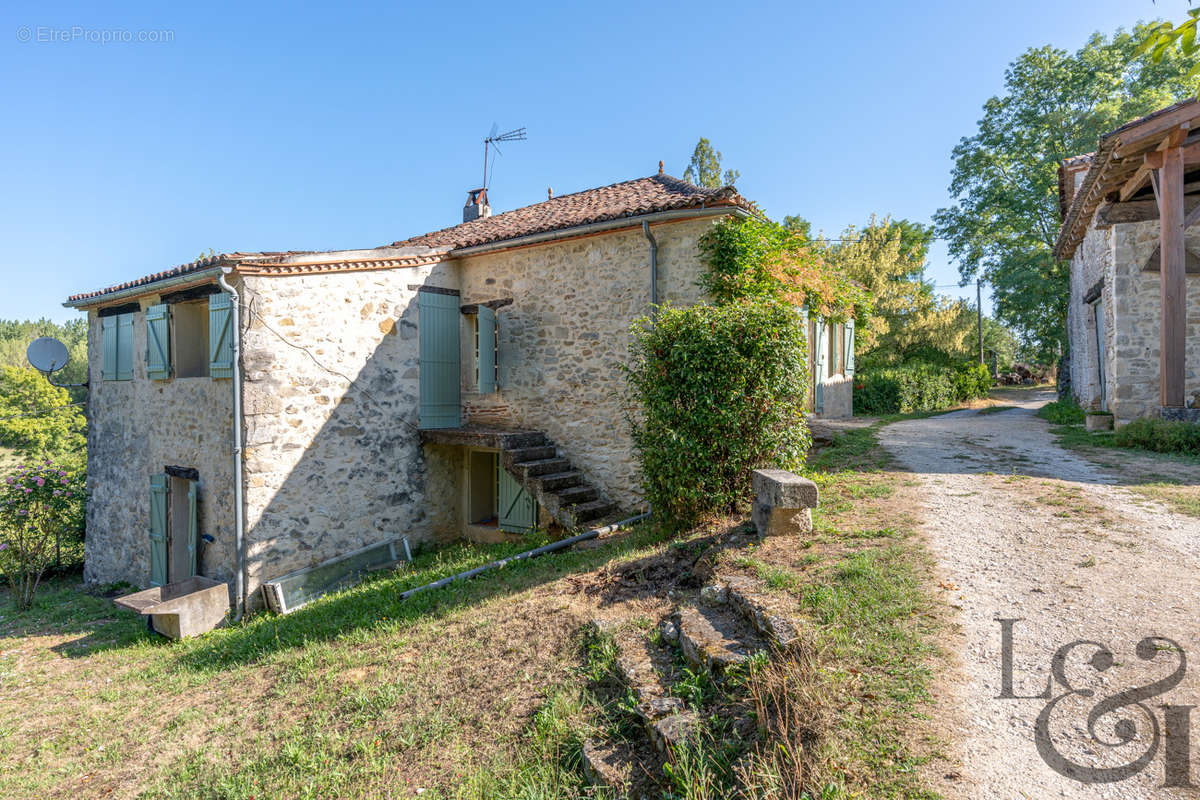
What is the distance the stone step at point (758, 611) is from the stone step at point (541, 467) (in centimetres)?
433

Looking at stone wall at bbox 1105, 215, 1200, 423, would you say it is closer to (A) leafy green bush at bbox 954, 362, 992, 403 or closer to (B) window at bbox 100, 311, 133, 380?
(A) leafy green bush at bbox 954, 362, 992, 403

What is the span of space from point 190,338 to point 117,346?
6.76 feet

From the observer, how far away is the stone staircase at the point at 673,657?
3129 mm

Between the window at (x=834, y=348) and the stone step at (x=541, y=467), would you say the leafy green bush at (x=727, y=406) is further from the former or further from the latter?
the window at (x=834, y=348)

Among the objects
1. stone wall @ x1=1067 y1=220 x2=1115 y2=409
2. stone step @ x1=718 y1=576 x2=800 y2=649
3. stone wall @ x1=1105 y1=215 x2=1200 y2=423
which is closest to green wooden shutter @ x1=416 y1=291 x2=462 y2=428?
stone step @ x1=718 y1=576 x2=800 y2=649

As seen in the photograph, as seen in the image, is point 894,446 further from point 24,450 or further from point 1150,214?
point 24,450

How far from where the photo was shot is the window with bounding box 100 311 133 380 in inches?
397

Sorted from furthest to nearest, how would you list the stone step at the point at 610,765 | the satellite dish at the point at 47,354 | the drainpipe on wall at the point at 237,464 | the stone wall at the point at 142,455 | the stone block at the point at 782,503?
the satellite dish at the point at 47,354, the stone wall at the point at 142,455, the drainpipe on wall at the point at 237,464, the stone block at the point at 782,503, the stone step at the point at 610,765

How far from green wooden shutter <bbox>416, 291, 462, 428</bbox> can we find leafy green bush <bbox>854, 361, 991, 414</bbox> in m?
13.0

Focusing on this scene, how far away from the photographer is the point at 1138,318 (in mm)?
9516

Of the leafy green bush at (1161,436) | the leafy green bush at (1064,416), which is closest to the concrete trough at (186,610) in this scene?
the leafy green bush at (1161,436)

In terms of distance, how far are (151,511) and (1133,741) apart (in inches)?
465

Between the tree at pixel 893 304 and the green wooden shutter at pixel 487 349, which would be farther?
the tree at pixel 893 304

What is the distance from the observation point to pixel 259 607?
775 cm
